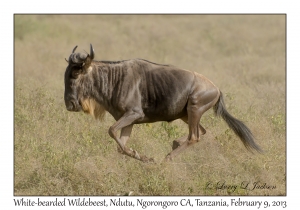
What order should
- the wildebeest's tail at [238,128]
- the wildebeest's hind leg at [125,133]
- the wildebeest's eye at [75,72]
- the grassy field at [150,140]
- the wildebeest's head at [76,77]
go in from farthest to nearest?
the wildebeest's tail at [238,128] < the wildebeest's hind leg at [125,133] < the wildebeest's eye at [75,72] < the wildebeest's head at [76,77] < the grassy field at [150,140]

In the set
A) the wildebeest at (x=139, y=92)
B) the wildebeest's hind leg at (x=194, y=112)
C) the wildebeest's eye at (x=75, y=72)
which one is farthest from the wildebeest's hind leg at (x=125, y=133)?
the wildebeest's eye at (x=75, y=72)

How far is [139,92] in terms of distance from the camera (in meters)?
7.44

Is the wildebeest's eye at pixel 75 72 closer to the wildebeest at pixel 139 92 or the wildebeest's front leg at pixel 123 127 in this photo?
the wildebeest at pixel 139 92

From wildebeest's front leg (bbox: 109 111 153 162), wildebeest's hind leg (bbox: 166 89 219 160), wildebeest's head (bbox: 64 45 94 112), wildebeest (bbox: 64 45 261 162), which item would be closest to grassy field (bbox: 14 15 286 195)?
wildebeest's front leg (bbox: 109 111 153 162)

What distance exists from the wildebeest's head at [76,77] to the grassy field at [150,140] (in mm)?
663

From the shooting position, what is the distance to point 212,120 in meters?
8.98

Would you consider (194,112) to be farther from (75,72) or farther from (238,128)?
(75,72)

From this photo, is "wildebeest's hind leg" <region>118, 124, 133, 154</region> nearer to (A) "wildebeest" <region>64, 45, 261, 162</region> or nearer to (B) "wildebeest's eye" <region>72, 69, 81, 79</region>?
(A) "wildebeest" <region>64, 45, 261, 162</region>

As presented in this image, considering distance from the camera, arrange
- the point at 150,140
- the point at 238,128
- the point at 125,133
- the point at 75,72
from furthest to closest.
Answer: the point at 150,140 < the point at 238,128 < the point at 125,133 < the point at 75,72

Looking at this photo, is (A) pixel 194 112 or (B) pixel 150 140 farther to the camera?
(B) pixel 150 140

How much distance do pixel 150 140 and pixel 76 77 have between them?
4.85 feet

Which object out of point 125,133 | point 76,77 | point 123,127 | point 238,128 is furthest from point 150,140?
point 76,77

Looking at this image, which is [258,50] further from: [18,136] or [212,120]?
[18,136]

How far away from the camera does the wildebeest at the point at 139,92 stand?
7410 mm
